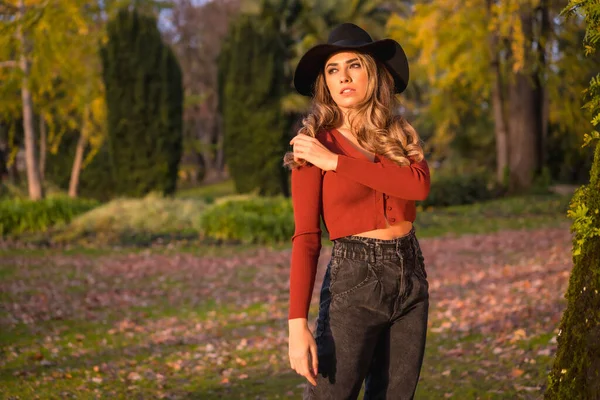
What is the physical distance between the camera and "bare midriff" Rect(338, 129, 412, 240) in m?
2.75

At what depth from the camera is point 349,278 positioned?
2.70 m

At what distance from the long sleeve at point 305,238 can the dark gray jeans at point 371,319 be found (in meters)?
0.12

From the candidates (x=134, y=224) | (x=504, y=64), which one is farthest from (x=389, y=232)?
(x=504, y=64)

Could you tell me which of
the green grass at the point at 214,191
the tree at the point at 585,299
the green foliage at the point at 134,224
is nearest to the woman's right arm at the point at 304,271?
the tree at the point at 585,299

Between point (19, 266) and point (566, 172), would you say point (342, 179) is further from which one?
point (566, 172)

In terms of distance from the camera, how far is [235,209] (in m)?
16.9

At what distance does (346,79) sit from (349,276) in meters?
0.79

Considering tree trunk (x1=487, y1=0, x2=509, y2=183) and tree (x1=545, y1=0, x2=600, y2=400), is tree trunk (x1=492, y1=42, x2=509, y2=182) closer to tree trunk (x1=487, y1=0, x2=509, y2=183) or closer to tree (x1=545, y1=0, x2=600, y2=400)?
tree trunk (x1=487, y1=0, x2=509, y2=183)

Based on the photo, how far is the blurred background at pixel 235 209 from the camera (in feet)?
22.7

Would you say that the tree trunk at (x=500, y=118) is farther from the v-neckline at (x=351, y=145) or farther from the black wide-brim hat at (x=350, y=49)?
the v-neckline at (x=351, y=145)

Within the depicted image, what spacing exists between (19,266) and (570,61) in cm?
1717

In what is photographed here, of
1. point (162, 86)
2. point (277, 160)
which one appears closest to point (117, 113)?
point (162, 86)

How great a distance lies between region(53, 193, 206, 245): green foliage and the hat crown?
1357 cm

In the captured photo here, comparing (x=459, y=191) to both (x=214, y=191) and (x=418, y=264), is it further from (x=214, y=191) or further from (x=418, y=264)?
(x=418, y=264)
